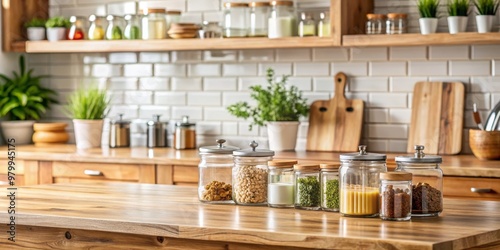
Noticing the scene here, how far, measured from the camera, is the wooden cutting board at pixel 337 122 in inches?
236

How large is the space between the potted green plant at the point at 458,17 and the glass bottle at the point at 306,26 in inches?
33.6

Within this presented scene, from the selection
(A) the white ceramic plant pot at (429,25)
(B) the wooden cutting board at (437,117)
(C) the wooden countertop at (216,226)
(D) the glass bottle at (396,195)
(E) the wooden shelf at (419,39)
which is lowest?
(C) the wooden countertop at (216,226)

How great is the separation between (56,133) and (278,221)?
13.4 ft

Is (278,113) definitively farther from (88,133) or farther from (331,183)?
(331,183)

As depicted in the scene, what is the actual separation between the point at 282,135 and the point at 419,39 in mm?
1100

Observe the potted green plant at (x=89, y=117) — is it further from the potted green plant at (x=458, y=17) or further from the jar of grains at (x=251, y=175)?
the jar of grains at (x=251, y=175)

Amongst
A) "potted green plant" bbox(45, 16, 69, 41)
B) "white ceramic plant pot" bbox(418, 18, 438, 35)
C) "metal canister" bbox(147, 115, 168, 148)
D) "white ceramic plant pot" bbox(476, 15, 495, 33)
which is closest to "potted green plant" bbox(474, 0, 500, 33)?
"white ceramic plant pot" bbox(476, 15, 495, 33)

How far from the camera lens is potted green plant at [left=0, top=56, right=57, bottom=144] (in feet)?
22.5

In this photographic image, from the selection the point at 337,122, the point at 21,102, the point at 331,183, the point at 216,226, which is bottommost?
the point at 216,226

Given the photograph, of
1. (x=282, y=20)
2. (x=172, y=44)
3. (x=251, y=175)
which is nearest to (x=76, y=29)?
(x=172, y=44)

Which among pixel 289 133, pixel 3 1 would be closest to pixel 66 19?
pixel 3 1

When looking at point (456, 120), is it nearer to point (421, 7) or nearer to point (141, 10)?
point (421, 7)

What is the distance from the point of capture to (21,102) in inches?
270

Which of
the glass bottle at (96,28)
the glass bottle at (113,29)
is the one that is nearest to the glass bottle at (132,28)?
the glass bottle at (113,29)
